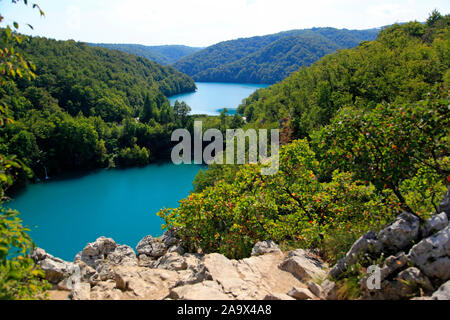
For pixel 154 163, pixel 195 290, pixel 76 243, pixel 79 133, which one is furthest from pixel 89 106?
pixel 195 290

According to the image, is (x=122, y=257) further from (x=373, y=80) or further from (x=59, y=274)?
(x=373, y=80)

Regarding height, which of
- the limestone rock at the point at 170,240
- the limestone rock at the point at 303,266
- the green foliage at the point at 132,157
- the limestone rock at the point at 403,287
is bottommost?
the green foliage at the point at 132,157

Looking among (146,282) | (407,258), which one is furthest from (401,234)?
(146,282)

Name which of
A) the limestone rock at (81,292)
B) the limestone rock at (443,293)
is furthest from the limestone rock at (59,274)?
the limestone rock at (443,293)

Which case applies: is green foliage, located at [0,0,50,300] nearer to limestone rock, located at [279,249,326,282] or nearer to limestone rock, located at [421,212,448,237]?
limestone rock, located at [279,249,326,282]

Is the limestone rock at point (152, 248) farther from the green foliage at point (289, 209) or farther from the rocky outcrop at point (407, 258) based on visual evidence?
the rocky outcrop at point (407, 258)

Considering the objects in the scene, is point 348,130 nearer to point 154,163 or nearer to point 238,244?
point 238,244

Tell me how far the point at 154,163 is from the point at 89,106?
3778 centimetres

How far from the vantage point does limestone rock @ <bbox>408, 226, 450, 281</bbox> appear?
5.64 m

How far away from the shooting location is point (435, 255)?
577 cm

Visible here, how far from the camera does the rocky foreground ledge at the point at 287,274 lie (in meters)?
5.84

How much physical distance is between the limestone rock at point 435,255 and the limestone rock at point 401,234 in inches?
22.3

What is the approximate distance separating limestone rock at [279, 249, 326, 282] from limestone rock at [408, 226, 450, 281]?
266cm

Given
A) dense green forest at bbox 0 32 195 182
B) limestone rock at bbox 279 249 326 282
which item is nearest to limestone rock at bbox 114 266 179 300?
limestone rock at bbox 279 249 326 282
